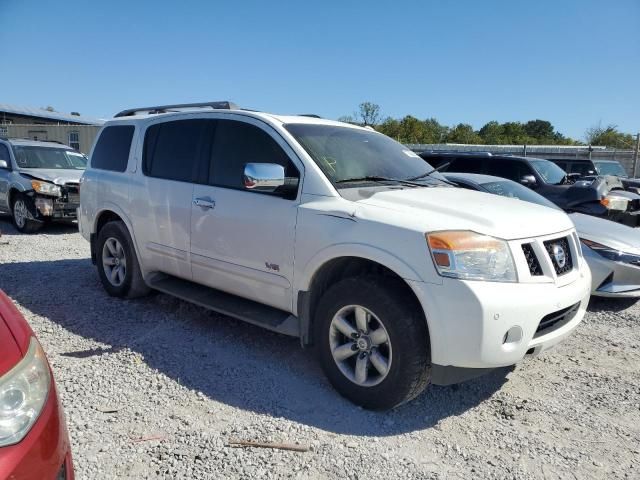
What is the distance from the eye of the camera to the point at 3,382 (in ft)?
5.18

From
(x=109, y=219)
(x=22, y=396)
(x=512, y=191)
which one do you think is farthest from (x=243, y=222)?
(x=512, y=191)

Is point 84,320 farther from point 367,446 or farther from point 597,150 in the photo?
point 597,150

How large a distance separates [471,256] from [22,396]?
7.16 feet

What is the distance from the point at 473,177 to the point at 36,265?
19.4 feet

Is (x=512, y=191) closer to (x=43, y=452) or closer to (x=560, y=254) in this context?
(x=560, y=254)

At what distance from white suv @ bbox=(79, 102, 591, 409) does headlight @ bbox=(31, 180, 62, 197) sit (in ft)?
16.9

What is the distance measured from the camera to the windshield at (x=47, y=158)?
986 cm

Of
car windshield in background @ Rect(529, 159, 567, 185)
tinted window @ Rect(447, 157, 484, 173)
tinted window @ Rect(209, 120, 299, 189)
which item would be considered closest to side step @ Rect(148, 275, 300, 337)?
tinted window @ Rect(209, 120, 299, 189)

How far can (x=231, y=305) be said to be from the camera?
3.88 meters

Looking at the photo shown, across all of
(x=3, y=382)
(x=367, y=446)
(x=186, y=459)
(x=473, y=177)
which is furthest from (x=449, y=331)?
(x=473, y=177)

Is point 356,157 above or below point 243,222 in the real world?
above

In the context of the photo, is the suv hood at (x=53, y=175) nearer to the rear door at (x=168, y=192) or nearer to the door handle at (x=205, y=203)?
the rear door at (x=168, y=192)

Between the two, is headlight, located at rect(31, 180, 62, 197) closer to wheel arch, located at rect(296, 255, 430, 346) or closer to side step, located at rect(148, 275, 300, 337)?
side step, located at rect(148, 275, 300, 337)

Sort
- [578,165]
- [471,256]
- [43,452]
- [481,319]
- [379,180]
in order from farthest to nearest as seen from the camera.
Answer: [578,165], [379,180], [471,256], [481,319], [43,452]
